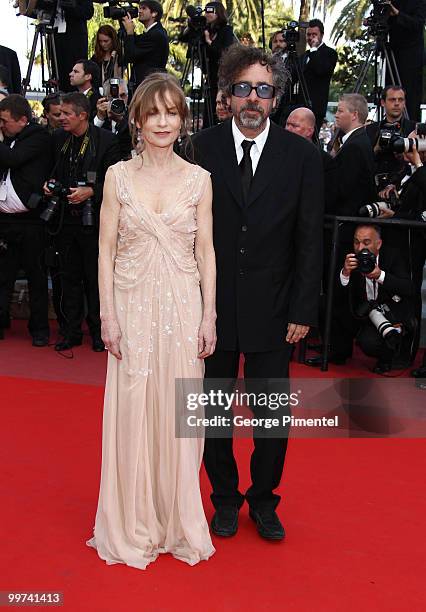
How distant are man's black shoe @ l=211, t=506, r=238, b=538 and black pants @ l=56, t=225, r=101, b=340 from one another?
3.35m

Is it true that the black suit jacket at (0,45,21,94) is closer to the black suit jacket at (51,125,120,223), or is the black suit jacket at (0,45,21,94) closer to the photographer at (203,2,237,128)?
the photographer at (203,2,237,128)

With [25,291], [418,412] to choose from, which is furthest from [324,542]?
[25,291]

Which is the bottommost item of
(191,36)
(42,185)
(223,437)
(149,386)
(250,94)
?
(223,437)

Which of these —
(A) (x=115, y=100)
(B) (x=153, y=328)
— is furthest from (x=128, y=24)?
(B) (x=153, y=328)

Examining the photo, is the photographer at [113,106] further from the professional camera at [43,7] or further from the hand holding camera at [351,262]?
the hand holding camera at [351,262]

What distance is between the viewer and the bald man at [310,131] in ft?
20.7

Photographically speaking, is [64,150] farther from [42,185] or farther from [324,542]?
[324,542]

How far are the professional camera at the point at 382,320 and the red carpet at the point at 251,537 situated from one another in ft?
4.56

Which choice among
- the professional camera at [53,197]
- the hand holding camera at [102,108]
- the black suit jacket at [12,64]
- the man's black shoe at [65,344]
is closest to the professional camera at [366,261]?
the professional camera at [53,197]

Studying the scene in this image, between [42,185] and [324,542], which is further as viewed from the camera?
[42,185]

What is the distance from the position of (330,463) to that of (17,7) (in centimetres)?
655

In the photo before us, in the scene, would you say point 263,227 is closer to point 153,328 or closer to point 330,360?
point 153,328

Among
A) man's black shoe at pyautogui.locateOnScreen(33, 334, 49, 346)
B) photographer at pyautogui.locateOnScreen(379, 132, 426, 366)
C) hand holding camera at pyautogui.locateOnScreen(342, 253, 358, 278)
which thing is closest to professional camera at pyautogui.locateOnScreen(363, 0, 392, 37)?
photographer at pyautogui.locateOnScreen(379, 132, 426, 366)

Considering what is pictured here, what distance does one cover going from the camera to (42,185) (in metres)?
6.81
